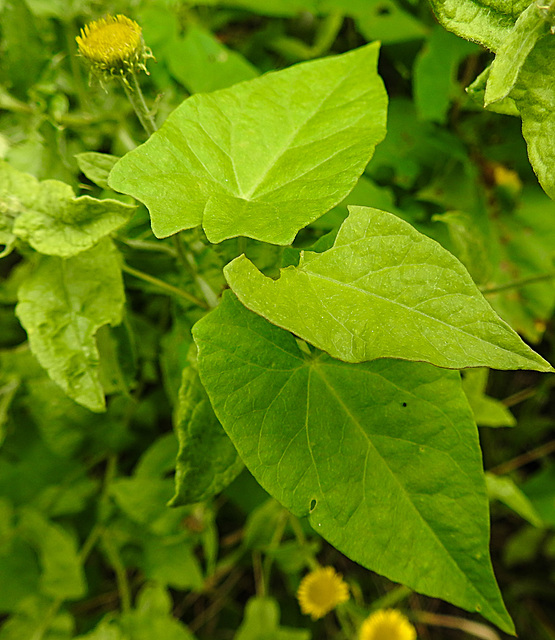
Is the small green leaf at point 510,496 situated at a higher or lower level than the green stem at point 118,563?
higher

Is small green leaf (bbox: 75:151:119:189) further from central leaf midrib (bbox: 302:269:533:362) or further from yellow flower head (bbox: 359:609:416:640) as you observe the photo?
yellow flower head (bbox: 359:609:416:640)

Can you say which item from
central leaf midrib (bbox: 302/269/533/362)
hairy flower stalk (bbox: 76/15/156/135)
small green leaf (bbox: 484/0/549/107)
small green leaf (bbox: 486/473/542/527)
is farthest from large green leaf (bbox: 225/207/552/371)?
small green leaf (bbox: 486/473/542/527)

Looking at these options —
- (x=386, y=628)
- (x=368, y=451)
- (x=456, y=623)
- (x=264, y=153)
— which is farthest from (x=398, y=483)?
(x=456, y=623)

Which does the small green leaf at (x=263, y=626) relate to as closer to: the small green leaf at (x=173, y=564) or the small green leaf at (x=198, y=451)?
the small green leaf at (x=173, y=564)

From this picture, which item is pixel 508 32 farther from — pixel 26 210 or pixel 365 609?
pixel 365 609

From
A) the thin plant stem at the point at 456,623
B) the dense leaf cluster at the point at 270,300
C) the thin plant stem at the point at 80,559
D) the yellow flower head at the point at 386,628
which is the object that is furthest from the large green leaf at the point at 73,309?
the thin plant stem at the point at 456,623

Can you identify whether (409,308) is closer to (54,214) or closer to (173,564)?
(54,214)
